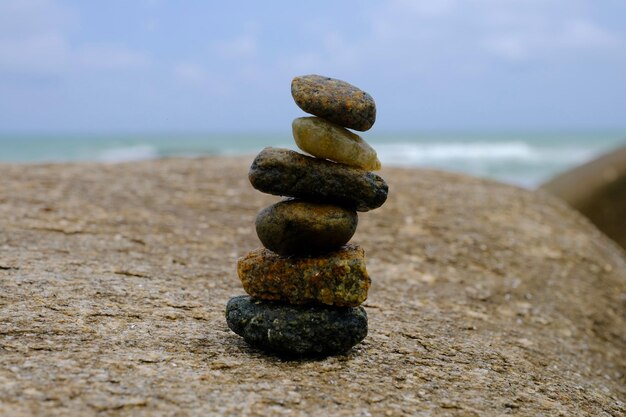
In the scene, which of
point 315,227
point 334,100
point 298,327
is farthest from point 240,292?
point 334,100

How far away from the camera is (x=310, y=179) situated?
360 centimetres

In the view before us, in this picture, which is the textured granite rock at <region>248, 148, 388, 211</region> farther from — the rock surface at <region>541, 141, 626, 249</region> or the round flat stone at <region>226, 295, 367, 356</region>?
the rock surface at <region>541, 141, 626, 249</region>

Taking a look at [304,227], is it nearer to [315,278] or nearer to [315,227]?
[315,227]

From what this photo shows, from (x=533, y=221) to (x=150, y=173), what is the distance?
5.15 meters

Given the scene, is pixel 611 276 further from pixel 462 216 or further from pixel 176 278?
pixel 176 278

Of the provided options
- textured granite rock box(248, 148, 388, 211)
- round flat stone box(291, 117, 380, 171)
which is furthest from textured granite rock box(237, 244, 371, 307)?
round flat stone box(291, 117, 380, 171)

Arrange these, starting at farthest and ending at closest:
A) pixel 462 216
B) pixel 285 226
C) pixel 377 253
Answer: pixel 462 216, pixel 377 253, pixel 285 226

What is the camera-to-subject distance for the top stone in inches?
139

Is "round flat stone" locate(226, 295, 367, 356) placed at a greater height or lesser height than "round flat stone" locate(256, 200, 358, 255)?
lesser

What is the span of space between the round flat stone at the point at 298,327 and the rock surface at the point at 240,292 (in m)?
0.10

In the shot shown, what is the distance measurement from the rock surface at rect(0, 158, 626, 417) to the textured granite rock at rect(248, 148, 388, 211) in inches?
36.1

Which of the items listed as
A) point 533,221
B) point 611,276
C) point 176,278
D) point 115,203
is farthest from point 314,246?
point 533,221

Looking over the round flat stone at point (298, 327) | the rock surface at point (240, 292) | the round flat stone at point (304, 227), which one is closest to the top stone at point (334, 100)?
the round flat stone at point (304, 227)

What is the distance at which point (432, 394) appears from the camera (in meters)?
3.40
